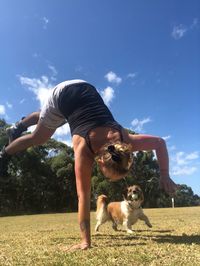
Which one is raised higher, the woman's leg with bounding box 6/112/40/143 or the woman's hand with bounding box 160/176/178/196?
the woman's leg with bounding box 6/112/40/143

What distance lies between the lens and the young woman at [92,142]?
5.28 metres

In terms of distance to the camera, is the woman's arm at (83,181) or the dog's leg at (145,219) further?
the dog's leg at (145,219)

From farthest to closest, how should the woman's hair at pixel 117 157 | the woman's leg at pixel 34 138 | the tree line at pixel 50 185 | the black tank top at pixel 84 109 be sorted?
the tree line at pixel 50 185 → the woman's leg at pixel 34 138 → the black tank top at pixel 84 109 → the woman's hair at pixel 117 157

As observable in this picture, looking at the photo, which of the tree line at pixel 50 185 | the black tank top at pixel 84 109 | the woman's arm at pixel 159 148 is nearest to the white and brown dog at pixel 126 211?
the woman's arm at pixel 159 148

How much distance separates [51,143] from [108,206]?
52.3m

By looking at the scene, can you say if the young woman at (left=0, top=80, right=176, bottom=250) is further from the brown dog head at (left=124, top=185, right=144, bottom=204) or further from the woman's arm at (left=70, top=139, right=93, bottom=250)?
the brown dog head at (left=124, top=185, right=144, bottom=204)

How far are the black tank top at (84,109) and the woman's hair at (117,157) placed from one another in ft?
1.88

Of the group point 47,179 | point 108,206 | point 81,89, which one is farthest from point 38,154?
point 81,89

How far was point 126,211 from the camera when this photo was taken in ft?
31.2

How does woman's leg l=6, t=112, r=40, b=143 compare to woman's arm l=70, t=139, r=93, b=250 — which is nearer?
woman's arm l=70, t=139, r=93, b=250

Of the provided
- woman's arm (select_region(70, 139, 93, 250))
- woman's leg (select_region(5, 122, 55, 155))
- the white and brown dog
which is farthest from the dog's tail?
woman's arm (select_region(70, 139, 93, 250))

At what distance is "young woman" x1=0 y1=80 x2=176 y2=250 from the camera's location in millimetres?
5277

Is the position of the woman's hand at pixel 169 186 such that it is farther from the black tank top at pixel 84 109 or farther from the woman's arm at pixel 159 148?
the black tank top at pixel 84 109

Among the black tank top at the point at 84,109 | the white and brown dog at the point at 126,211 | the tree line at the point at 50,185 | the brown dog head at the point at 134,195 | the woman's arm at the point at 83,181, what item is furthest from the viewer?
the tree line at the point at 50,185
